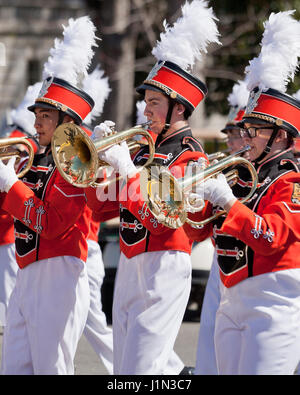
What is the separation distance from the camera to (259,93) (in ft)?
16.2

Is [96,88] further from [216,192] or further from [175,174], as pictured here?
Result: [216,192]

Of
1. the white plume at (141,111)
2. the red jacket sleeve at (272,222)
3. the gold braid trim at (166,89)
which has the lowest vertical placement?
the red jacket sleeve at (272,222)

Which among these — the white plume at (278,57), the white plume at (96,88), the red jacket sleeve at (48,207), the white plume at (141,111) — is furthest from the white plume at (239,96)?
the red jacket sleeve at (48,207)

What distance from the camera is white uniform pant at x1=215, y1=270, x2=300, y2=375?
14.8ft

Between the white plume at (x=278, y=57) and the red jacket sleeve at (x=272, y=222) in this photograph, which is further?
the white plume at (x=278, y=57)

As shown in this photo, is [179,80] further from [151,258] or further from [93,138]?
[151,258]

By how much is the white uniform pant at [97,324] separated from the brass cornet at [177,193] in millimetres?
2493

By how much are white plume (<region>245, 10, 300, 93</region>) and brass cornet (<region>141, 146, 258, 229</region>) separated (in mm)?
537

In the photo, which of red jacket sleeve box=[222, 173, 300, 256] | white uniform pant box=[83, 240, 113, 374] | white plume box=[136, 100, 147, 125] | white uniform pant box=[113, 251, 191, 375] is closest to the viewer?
red jacket sleeve box=[222, 173, 300, 256]

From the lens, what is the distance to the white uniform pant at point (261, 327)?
4.50 m

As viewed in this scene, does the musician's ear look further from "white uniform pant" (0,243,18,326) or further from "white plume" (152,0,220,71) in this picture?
"white uniform pant" (0,243,18,326)

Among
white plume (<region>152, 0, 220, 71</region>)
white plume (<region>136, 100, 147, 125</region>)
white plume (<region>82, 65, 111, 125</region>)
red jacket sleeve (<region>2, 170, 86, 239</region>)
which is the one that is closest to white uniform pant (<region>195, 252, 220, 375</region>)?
red jacket sleeve (<region>2, 170, 86, 239</region>)

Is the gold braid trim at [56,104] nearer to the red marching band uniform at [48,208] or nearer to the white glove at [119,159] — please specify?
the red marching band uniform at [48,208]

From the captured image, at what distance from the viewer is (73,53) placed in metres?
5.91
